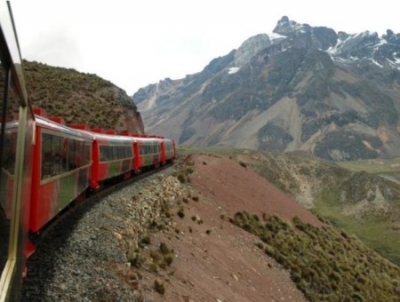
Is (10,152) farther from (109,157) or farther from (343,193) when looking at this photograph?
(343,193)

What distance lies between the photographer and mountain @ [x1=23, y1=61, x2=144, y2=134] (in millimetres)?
72125

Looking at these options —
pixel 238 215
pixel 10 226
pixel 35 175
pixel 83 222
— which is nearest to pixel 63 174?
pixel 83 222

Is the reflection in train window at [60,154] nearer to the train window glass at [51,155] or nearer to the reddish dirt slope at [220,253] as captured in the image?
the train window glass at [51,155]

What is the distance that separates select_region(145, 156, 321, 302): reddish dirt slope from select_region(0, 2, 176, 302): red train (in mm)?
3991

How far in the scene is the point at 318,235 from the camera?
141 ft

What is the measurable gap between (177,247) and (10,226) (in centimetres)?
1590

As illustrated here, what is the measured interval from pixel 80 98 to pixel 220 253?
5893 cm

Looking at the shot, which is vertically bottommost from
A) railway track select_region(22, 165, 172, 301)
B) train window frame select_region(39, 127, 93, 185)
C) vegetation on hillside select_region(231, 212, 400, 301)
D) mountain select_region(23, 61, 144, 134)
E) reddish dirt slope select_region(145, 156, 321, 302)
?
vegetation on hillside select_region(231, 212, 400, 301)

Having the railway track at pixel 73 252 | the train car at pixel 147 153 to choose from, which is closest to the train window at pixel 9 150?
the railway track at pixel 73 252

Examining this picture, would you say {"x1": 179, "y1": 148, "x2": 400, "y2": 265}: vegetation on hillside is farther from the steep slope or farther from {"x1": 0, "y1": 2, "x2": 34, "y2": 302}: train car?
{"x1": 0, "y1": 2, "x2": 34, "y2": 302}: train car

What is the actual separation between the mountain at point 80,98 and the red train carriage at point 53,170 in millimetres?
53496

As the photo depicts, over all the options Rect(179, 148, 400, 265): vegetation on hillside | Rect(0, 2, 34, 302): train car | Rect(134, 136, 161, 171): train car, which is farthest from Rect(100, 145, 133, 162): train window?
Rect(179, 148, 400, 265): vegetation on hillside

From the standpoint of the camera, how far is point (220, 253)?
968 inches

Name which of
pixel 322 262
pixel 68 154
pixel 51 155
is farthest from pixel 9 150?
pixel 322 262
